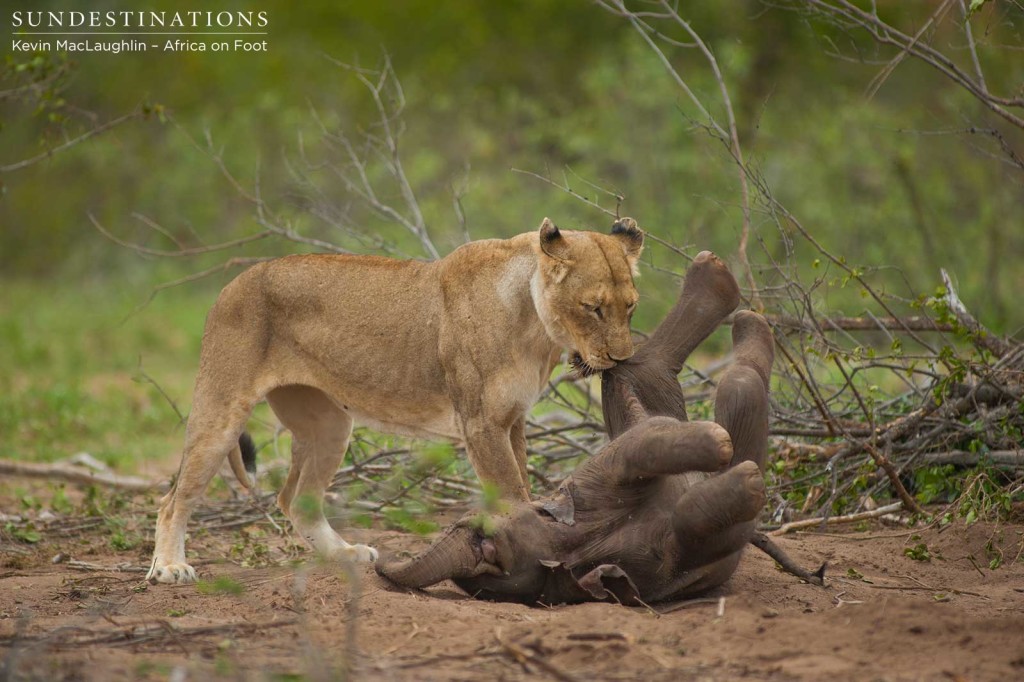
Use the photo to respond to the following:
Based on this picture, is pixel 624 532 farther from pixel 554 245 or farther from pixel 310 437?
pixel 310 437

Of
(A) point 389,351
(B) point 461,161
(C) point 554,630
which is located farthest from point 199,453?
(B) point 461,161

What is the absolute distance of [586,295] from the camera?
16.2 ft

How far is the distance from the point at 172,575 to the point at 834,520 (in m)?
2.91

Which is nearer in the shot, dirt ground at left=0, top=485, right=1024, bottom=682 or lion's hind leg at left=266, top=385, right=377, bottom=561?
dirt ground at left=0, top=485, right=1024, bottom=682

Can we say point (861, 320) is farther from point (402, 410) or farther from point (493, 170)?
point (493, 170)

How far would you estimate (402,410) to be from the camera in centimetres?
571

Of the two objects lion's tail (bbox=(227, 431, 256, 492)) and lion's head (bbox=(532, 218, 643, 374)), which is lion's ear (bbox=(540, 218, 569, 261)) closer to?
lion's head (bbox=(532, 218, 643, 374))

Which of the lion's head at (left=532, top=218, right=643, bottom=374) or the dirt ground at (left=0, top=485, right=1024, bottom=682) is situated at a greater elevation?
the lion's head at (left=532, top=218, right=643, bottom=374)

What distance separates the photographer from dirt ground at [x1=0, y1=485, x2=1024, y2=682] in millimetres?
3400

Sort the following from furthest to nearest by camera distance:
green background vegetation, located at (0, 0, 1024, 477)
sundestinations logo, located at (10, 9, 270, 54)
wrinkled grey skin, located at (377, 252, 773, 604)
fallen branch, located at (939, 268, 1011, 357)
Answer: sundestinations logo, located at (10, 9, 270, 54) → green background vegetation, located at (0, 0, 1024, 477) → fallen branch, located at (939, 268, 1011, 357) → wrinkled grey skin, located at (377, 252, 773, 604)

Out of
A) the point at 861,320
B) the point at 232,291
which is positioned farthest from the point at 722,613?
the point at 232,291

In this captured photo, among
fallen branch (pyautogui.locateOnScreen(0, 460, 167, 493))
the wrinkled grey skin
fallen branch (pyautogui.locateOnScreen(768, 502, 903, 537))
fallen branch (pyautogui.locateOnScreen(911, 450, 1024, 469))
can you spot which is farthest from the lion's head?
fallen branch (pyautogui.locateOnScreen(0, 460, 167, 493))

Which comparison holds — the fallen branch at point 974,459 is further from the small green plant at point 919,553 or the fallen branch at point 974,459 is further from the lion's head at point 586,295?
the lion's head at point 586,295

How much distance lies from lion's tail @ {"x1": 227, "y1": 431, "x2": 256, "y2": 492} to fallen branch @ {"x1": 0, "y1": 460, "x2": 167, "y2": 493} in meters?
1.60
